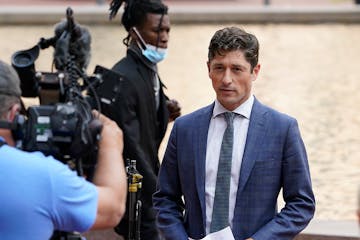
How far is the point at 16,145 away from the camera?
3.72m

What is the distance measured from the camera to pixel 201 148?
461cm

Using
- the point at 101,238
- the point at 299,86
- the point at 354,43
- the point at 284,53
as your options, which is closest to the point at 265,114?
the point at 101,238

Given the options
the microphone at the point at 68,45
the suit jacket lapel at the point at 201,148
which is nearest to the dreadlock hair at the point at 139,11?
the microphone at the point at 68,45

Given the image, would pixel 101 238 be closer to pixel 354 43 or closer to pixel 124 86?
pixel 124 86

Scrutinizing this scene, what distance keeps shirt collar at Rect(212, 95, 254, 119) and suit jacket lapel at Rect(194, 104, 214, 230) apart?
→ 1.4 inches

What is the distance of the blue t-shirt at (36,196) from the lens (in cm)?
351

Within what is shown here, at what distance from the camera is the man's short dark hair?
4.58m

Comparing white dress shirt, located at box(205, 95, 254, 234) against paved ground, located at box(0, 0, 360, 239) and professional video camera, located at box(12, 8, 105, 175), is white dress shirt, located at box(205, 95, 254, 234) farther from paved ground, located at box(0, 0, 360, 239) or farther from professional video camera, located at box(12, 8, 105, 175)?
paved ground, located at box(0, 0, 360, 239)

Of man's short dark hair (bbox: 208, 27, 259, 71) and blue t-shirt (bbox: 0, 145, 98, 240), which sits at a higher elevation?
man's short dark hair (bbox: 208, 27, 259, 71)

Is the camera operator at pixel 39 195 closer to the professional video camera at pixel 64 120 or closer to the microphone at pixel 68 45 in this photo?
the professional video camera at pixel 64 120

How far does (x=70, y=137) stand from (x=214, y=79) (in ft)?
3.72

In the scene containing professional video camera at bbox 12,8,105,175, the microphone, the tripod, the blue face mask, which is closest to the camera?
professional video camera at bbox 12,8,105,175

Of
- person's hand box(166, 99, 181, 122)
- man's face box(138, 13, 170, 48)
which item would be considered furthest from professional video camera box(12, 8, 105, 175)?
person's hand box(166, 99, 181, 122)

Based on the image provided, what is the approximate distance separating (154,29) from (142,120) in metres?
0.66
